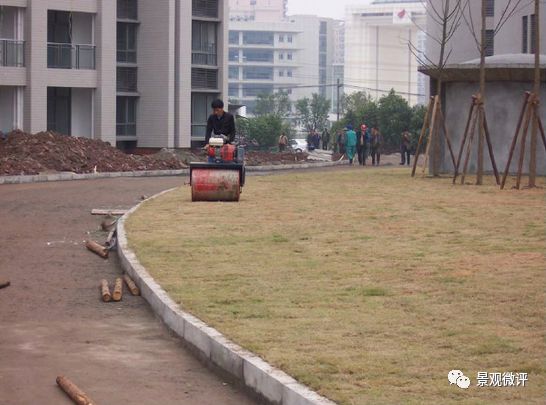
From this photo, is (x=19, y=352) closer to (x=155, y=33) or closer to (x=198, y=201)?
(x=198, y=201)

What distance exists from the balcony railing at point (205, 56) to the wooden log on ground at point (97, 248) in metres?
45.1

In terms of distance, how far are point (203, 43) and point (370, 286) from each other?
51979 millimetres

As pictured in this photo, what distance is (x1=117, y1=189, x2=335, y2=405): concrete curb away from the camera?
26.3 ft

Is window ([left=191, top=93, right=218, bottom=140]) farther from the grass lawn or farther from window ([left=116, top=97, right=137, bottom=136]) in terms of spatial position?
the grass lawn

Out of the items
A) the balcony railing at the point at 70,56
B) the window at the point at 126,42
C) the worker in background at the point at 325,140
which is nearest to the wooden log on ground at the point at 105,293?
the balcony railing at the point at 70,56

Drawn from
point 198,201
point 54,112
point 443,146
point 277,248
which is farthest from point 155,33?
point 277,248

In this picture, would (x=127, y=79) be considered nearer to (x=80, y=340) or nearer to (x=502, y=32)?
(x=502, y=32)

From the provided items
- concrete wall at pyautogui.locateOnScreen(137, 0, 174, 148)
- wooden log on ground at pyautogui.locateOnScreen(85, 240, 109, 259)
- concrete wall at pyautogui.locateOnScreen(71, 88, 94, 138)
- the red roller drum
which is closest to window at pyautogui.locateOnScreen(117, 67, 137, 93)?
concrete wall at pyautogui.locateOnScreen(137, 0, 174, 148)

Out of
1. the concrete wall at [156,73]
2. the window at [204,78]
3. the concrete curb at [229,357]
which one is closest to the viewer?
the concrete curb at [229,357]

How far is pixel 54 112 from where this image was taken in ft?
181

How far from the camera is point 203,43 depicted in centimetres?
6316

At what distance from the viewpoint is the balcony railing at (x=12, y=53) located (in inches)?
1997

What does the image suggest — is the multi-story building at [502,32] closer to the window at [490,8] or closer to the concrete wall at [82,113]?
the window at [490,8]

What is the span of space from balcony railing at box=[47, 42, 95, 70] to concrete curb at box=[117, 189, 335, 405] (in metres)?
41.2
